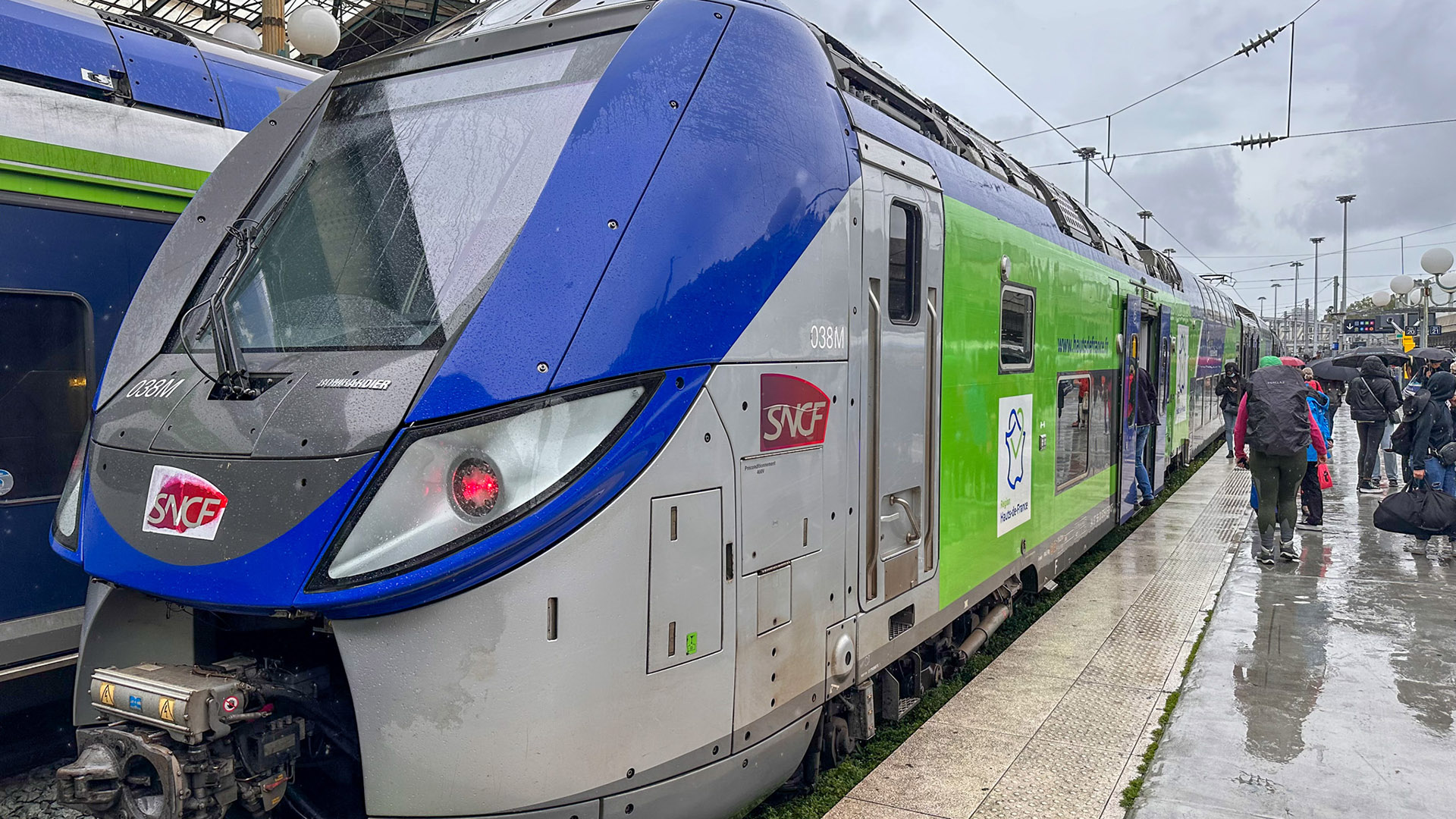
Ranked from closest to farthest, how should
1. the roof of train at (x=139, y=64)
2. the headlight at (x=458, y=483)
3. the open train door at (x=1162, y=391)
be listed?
the headlight at (x=458, y=483), the roof of train at (x=139, y=64), the open train door at (x=1162, y=391)

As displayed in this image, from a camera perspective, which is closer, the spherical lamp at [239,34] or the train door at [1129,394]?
the train door at [1129,394]

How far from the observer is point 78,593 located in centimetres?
452

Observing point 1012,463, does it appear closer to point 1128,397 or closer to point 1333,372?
point 1128,397

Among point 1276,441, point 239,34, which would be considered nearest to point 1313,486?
point 1276,441

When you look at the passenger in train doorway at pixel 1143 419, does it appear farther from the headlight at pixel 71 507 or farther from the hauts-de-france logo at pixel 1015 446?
the headlight at pixel 71 507

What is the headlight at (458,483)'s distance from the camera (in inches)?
105

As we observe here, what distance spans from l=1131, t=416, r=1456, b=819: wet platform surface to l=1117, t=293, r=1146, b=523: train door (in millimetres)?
1361

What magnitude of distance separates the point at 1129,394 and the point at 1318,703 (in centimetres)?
491

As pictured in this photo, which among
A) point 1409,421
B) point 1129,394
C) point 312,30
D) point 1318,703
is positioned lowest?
point 1318,703

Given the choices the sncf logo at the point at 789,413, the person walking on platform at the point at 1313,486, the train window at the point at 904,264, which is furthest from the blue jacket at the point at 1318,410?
the sncf logo at the point at 789,413

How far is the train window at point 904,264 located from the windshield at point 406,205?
145cm

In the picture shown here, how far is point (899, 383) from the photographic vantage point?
4188mm

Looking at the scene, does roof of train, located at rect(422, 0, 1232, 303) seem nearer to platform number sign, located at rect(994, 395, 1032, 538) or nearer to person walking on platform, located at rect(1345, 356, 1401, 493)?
platform number sign, located at rect(994, 395, 1032, 538)

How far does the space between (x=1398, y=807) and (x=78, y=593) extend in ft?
18.6
